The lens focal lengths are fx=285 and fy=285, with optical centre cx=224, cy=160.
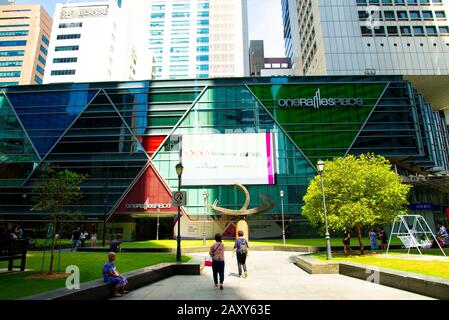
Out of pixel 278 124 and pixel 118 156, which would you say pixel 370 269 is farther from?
pixel 118 156

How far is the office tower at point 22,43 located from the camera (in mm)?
90188

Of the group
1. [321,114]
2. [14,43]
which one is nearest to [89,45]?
[14,43]

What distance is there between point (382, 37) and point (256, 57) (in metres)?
82.9

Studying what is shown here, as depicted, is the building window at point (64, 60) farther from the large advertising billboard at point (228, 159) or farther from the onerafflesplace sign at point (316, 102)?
the onerafflesplace sign at point (316, 102)

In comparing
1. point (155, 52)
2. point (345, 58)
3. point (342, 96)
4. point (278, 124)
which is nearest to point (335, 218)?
point (278, 124)

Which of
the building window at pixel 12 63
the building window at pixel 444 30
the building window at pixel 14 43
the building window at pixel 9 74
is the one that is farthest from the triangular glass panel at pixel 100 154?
the building window at pixel 14 43

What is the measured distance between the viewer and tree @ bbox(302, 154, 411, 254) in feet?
58.6

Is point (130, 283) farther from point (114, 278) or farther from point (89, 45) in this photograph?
point (89, 45)

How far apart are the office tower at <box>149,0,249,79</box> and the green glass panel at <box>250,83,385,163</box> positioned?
46150 millimetres

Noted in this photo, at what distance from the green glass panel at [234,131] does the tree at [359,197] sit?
915 inches

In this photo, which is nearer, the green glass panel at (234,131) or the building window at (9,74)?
the green glass panel at (234,131)

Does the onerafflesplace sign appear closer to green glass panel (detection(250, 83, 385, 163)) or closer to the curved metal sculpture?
green glass panel (detection(250, 83, 385, 163))

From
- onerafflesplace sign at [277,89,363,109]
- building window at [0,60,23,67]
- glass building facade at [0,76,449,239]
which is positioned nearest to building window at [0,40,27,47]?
building window at [0,60,23,67]

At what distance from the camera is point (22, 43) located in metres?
92.9
